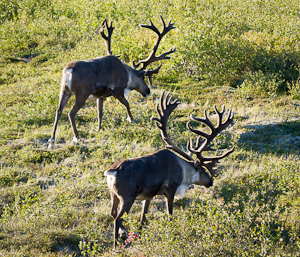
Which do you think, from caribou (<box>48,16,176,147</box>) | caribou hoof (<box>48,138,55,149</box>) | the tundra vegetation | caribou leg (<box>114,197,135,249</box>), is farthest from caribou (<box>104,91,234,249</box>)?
caribou hoof (<box>48,138,55,149</box>)

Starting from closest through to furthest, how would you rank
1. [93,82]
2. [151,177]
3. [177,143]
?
[151,177]
[93,82]
[177,143]

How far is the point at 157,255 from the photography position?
4957mm

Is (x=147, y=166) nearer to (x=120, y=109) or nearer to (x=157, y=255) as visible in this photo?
(x=157, y=255)

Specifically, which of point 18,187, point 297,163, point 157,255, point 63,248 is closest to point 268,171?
point 297,163

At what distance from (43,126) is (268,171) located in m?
6.45

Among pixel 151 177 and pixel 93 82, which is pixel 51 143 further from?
pixel 151 177

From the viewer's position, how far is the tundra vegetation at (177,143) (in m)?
5.61

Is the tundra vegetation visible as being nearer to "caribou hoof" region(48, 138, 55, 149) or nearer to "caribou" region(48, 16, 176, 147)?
"caribou hoof" region(48, 138, 55, 149)

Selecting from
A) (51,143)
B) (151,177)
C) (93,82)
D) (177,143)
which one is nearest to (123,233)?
(151,177)

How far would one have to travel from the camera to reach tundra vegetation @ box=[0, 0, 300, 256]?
221 inches

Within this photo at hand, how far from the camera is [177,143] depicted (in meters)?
9.43

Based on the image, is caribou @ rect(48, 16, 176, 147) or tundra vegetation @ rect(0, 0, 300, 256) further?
caribou @ rect(48, 16, 176, 147)

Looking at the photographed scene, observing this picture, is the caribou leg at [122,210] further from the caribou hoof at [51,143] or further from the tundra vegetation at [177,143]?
the caribou hoof at [51,143]

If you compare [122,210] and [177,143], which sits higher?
[122,210]
